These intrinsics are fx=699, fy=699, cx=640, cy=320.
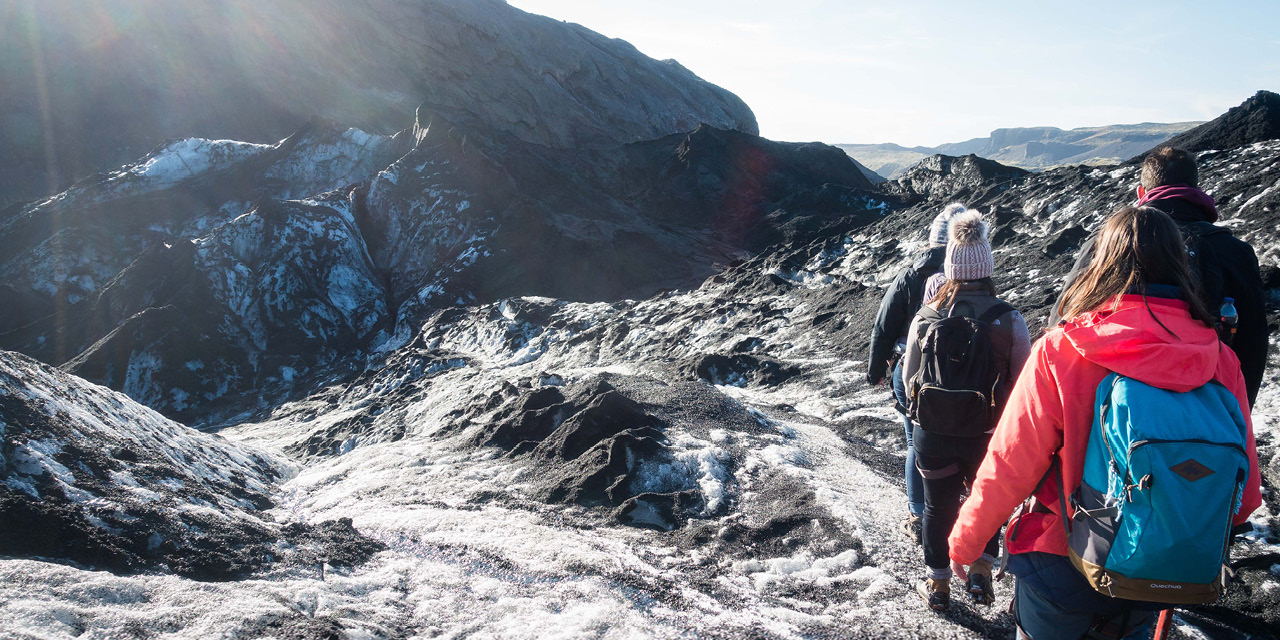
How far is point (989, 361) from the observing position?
249 cm

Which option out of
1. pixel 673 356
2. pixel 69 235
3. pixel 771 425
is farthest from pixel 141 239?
pixel 771 425

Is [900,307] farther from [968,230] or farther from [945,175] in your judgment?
[945,175]

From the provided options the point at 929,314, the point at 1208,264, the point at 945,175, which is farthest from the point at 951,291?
the point at 945,175

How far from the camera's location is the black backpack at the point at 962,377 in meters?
2.48

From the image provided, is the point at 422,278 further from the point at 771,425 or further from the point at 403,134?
the point at 771,425

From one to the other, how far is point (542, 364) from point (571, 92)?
41.0m

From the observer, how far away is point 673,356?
1116cm

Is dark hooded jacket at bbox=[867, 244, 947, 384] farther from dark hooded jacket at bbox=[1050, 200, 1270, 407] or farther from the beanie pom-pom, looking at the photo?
dark hooded jacket at bbox=[1050, 200, 1270, 407]

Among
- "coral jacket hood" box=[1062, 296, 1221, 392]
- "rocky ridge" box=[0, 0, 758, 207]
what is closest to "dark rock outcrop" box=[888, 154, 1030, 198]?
"rocky ridge" box=[0, 0, 758, 207]

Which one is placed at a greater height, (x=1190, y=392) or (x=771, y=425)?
(x=1190, y=392)

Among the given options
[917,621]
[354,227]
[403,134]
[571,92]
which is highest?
[571,92]

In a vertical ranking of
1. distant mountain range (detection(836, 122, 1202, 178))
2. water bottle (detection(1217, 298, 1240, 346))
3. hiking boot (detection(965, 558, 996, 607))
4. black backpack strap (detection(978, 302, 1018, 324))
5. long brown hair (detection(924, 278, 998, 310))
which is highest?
distant mountain range (detection(836, 122, 1202, 178))

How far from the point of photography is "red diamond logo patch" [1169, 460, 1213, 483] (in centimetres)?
150

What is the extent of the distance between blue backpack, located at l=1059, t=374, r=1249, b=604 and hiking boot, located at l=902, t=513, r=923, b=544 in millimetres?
2059
